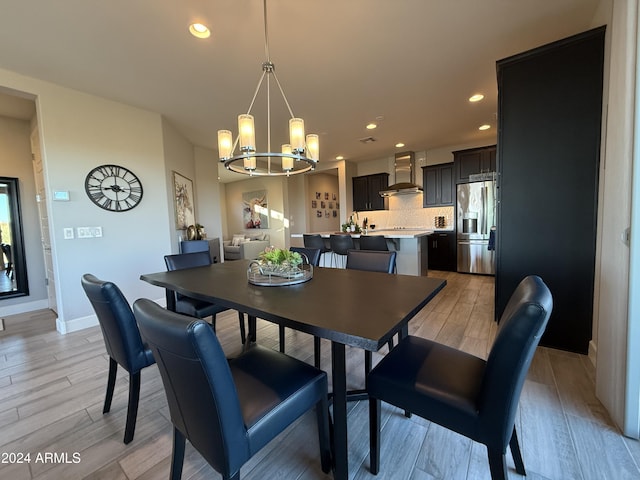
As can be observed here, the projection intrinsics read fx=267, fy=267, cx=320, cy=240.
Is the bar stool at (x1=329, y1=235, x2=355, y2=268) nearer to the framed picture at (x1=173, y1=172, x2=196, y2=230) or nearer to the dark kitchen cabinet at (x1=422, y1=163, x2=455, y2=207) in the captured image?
the framed picture at (x1=173, y1=172, x2=196, y2=230)

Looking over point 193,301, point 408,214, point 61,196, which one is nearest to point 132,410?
point 193,301

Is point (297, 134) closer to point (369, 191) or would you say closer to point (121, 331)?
point (121, 331)

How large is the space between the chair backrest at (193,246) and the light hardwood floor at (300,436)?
1.24 m

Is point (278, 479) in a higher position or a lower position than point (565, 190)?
lower

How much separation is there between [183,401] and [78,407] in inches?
60.8

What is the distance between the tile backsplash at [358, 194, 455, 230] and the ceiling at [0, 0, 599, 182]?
2769mm

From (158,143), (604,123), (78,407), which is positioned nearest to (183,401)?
(78,407)

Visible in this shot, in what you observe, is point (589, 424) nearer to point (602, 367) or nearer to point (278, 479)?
point (602, 367)

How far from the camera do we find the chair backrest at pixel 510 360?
84cm

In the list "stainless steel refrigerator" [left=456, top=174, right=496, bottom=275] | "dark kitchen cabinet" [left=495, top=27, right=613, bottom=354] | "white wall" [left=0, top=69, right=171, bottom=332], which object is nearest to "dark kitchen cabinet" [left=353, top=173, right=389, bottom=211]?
"stainless steel refrigerator" [left=456, top=174, right=496, bottom=275]

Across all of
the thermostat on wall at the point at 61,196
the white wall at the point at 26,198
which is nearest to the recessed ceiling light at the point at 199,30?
the thermostat on wall at the point at 61,196

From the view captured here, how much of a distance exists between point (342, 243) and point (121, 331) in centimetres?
299

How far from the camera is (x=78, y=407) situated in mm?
1796

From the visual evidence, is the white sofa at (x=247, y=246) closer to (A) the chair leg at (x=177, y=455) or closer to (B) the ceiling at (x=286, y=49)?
(B) the ceiling at (x=286, y=49)
